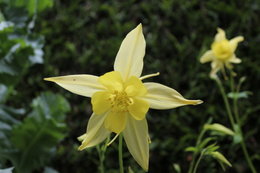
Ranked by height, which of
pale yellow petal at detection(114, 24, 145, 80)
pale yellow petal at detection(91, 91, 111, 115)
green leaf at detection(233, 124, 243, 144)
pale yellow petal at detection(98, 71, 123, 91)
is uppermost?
pale yellow petal at detection(114, 24, 145, 80)

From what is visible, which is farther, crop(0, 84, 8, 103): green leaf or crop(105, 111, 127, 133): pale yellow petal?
crop(0, 84, 8, 103): green leaf

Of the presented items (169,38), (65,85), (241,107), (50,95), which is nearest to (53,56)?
(50,95)

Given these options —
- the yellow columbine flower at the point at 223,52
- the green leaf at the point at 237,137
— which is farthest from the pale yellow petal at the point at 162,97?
the yellow columbine flower at the point at 223,52

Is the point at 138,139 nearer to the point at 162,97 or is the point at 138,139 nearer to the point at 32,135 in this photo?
the point at 162,97

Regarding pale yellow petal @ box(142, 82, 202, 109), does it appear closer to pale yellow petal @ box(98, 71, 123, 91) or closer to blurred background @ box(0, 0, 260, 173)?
pale yellow petal @ box(98, 71, 123, 91)

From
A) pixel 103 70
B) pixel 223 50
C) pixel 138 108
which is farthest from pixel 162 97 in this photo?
pixel 103 70

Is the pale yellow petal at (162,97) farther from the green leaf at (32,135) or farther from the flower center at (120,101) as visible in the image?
the green leaf at (32,135)

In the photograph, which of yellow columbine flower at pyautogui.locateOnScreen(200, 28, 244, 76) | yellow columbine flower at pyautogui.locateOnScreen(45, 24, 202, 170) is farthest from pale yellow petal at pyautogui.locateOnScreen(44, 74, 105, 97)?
yellow columbine flower at pyautogui.locateOnScreen(200, 28, 244, 76)
